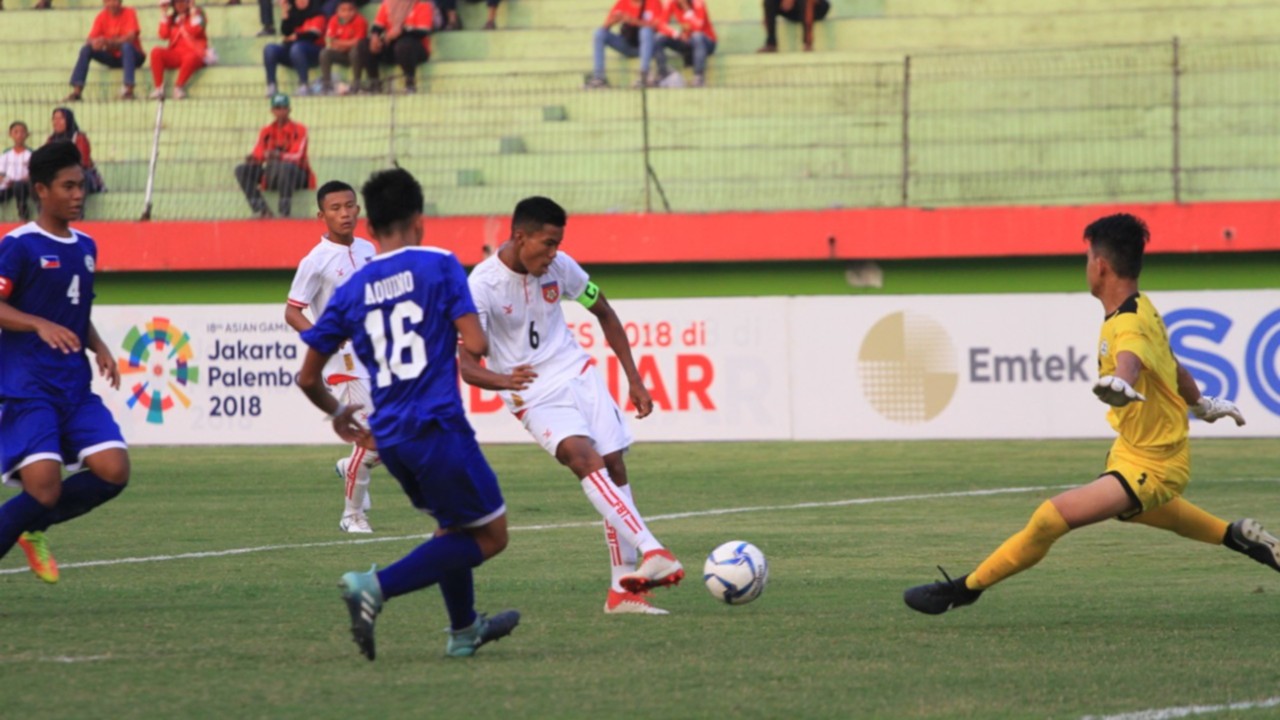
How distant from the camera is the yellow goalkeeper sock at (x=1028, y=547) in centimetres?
717

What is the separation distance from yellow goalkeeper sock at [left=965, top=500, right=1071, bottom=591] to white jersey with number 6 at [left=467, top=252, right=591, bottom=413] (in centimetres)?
211

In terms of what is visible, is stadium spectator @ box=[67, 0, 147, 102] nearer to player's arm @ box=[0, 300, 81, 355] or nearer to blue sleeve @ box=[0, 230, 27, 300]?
blue sleeve @ box=[0, 230, 27, 300]

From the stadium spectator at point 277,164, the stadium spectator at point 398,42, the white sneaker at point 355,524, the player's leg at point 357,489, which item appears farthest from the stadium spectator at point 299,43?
A: the white sneaker at point 355,524

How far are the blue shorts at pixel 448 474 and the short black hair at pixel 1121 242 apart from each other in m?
2.74

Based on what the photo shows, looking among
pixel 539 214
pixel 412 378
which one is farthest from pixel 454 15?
pixel 412 378

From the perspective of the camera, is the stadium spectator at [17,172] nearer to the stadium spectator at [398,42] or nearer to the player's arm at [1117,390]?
the stadium spectator at [398,42]

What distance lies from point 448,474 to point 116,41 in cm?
2014

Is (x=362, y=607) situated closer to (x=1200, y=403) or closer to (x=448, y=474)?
(x=448, y=474)

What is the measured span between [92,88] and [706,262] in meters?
9.93

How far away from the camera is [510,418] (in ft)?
65.5

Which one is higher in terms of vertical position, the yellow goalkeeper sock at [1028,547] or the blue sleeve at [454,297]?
the blue sleeve at [454,297]

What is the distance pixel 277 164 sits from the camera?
21500 millimetres

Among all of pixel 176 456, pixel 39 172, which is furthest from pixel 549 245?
pixel 176 456

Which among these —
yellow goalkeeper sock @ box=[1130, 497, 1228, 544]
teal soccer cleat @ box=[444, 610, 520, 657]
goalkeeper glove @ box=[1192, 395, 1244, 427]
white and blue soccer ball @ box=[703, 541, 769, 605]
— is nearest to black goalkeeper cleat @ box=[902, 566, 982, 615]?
white and blue soccer ball @ box=[703, 541, 769, 605]
